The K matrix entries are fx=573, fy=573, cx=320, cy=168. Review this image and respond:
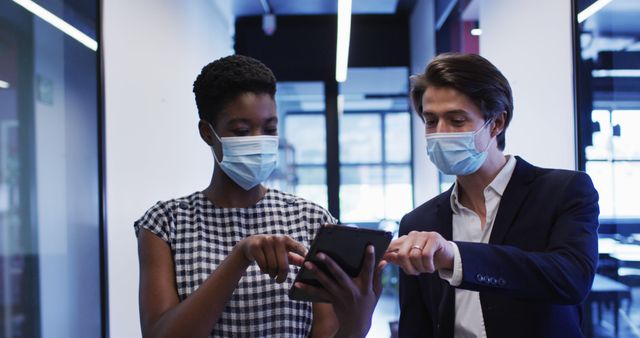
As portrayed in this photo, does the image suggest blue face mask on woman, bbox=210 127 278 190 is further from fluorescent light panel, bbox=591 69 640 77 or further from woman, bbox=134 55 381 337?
fluorescent light panel, bbox=591 69 640 77

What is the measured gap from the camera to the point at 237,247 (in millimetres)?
1038

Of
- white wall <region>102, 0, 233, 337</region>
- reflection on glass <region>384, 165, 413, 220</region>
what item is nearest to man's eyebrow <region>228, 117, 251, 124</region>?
white wall <region>102, 0, 233, 337</region>

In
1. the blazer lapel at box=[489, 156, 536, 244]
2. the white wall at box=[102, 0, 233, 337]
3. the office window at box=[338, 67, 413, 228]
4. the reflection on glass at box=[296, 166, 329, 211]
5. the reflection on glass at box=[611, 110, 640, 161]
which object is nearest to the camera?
the blazer lapel at box=[489, 156, 536, 244]

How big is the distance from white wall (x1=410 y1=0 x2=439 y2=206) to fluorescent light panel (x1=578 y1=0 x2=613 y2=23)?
227cm

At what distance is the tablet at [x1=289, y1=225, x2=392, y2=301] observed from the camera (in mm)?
1030

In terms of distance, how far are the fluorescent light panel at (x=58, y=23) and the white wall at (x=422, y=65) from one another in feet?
9.88

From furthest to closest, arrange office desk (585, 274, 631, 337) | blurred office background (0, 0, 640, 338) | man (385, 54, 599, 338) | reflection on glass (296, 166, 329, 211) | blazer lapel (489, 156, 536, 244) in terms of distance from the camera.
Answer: reflection on glass (296, 166, 329, 211)
office desk (585, 274, 631, 337)
blurred office background (0, 0, 640, 338)
blazer lapel (489, 156, 536, 244)
man (385, 54, 599, 338)

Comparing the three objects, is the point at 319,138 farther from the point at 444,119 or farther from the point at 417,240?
the point at 417,240

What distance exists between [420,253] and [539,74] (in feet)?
6.52

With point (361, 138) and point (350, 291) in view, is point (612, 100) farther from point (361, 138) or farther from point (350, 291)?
point (361, 138)

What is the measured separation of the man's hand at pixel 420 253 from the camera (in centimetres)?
110

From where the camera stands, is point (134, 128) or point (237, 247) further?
point (134, 128)

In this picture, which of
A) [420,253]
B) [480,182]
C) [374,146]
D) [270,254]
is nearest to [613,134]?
[480,182]

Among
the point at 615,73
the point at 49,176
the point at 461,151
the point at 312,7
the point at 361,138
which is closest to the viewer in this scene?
the point at 461,151
